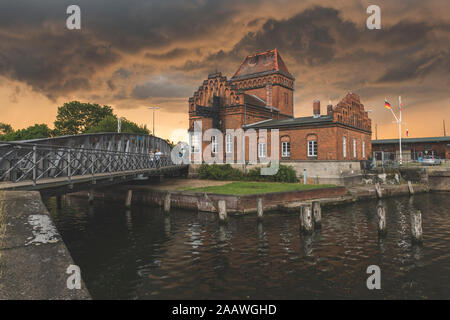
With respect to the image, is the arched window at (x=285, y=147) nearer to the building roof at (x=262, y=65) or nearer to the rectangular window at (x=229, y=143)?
the rectangular window at (x=229, y=143)

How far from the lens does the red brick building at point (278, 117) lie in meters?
33.2

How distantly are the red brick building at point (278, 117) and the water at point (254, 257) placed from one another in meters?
13.5

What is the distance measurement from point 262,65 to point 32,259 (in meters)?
48.9

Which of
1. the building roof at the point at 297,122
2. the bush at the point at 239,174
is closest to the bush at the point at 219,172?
the bush at the point at 239,174

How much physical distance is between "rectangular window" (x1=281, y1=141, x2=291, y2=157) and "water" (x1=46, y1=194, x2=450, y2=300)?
14793 millimetres

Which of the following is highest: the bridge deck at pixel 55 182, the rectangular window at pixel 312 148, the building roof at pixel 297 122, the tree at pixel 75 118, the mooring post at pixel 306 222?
the tree at pixel 75 118

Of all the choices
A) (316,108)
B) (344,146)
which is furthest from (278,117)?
(344,146)

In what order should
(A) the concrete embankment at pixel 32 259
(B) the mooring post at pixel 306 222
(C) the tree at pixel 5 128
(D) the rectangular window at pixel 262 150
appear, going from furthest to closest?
1. (C) the tree at pixel 5 128
2. (D) the rectangular window at pixel 262 150
3. (B) the mooring post at pixel 306 222
4. (A) the concrete embankment at pixel 32 259

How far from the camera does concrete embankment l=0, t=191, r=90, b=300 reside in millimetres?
3613

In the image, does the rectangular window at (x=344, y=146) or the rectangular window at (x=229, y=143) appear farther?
the rectangular window at (x=229, y=143)

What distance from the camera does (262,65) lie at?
49.3 metres

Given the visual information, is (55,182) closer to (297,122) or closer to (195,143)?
(297,122)
